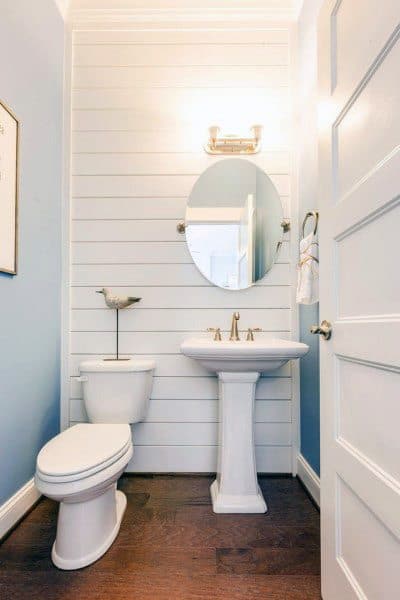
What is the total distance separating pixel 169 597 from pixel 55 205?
1.85 metres

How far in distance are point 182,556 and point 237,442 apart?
512 mm

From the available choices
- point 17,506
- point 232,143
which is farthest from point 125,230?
point 17,506

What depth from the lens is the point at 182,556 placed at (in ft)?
4.32

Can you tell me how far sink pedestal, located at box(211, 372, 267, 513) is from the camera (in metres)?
1.64

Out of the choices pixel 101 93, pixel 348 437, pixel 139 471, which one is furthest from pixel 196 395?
pixel 101 93

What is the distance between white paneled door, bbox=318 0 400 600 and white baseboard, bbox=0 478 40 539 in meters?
1.25

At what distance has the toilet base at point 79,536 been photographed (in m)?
1.26

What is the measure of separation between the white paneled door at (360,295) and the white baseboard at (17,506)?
1.25 metres

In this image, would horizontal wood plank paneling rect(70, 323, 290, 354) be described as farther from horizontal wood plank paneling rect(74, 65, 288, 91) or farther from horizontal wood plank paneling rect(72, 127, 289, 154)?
horizontal wood plank paneling rect(74, 65, 288, 91)

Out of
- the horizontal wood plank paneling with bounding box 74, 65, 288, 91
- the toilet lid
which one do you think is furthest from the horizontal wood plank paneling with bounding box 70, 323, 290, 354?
the horizontal wood plank paneling with bounding box 74, 65, 288, 91

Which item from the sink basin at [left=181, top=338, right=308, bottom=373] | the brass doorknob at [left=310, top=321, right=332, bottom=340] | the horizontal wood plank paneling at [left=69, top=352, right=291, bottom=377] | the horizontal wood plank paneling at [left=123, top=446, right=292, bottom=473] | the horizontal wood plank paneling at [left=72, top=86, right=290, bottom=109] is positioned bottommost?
the horizontal wood plank paneling at [left=123, top=446, right=292, bottom=473]

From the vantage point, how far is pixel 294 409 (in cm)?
197

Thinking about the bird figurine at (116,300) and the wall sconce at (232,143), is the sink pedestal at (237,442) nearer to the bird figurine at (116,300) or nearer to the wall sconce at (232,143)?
the bird figurine at (116,300)

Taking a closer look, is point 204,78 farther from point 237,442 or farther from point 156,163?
point 237,442
